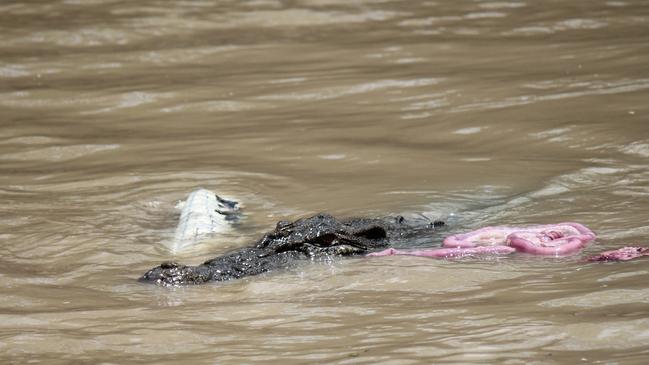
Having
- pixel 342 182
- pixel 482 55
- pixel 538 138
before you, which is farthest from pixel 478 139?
pixel 482 55

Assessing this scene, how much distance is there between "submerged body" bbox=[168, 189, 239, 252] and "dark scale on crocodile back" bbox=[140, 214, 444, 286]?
0.65 metres

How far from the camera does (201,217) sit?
7.27 metres

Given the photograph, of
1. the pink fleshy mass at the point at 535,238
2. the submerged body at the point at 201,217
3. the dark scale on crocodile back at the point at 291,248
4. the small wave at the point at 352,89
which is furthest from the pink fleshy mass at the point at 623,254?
the small wave at the point at 352,89

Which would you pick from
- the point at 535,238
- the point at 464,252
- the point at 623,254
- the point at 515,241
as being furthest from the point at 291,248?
the point at 623,254

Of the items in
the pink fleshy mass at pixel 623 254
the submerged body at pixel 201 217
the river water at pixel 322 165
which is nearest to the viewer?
the river water at pixel 322 165

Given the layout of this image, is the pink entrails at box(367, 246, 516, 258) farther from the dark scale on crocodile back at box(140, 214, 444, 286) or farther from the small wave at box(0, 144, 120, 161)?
Answer: the small wave at box(0, 144, 120, 161)

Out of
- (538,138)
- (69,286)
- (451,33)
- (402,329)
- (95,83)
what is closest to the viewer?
(402,329)

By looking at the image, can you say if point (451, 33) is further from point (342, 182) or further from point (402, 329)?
point (402, 329)

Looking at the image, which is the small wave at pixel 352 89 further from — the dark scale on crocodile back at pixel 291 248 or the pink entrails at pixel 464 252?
the pink entrails at pixel 464 252

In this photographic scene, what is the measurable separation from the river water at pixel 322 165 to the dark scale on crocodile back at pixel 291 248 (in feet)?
0.37

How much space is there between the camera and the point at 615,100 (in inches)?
384

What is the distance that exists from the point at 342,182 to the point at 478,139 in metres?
1.42

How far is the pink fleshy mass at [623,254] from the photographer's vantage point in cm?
586

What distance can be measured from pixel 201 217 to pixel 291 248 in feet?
3.64
